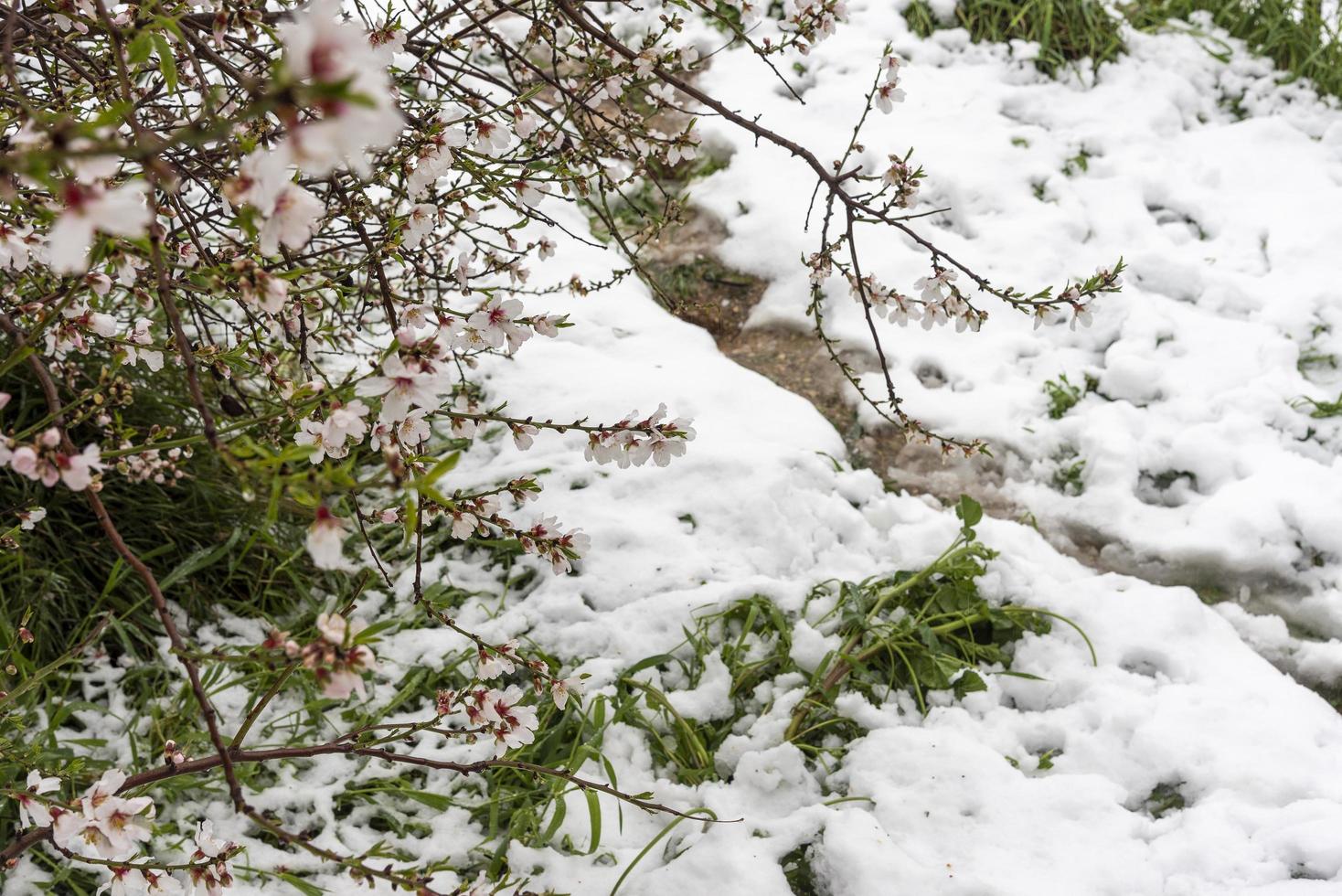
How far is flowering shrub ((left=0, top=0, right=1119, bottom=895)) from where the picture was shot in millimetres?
713

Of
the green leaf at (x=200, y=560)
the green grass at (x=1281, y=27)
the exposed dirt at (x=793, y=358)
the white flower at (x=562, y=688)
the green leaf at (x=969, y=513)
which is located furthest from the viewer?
the green grass at (x=1281, y=27)

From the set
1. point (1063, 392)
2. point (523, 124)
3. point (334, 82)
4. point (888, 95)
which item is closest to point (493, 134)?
point (523, 124)

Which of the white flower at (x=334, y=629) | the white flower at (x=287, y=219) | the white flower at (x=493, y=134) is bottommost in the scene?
the white flower at (x=334, y=629)

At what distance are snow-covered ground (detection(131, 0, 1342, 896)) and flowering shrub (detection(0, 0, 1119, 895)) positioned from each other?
1.25 feet

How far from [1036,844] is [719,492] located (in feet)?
3.67

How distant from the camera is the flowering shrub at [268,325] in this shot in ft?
2.34

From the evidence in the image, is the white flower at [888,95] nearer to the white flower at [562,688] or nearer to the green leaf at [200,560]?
the white flower at [562,688]

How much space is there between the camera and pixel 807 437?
2.68 metres

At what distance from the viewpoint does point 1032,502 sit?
8.50ft

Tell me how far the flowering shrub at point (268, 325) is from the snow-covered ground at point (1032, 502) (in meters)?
0.38

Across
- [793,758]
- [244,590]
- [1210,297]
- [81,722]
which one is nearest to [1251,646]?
[793,758]

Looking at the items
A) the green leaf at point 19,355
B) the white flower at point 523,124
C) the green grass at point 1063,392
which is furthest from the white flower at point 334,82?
the green grass at point 1063,392

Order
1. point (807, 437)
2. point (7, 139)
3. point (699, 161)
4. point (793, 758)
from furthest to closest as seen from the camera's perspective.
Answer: point (699, 161)
point (807, 437)
point (793, 758)
point (7, 139)

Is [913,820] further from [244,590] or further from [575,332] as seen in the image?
[575,332]
